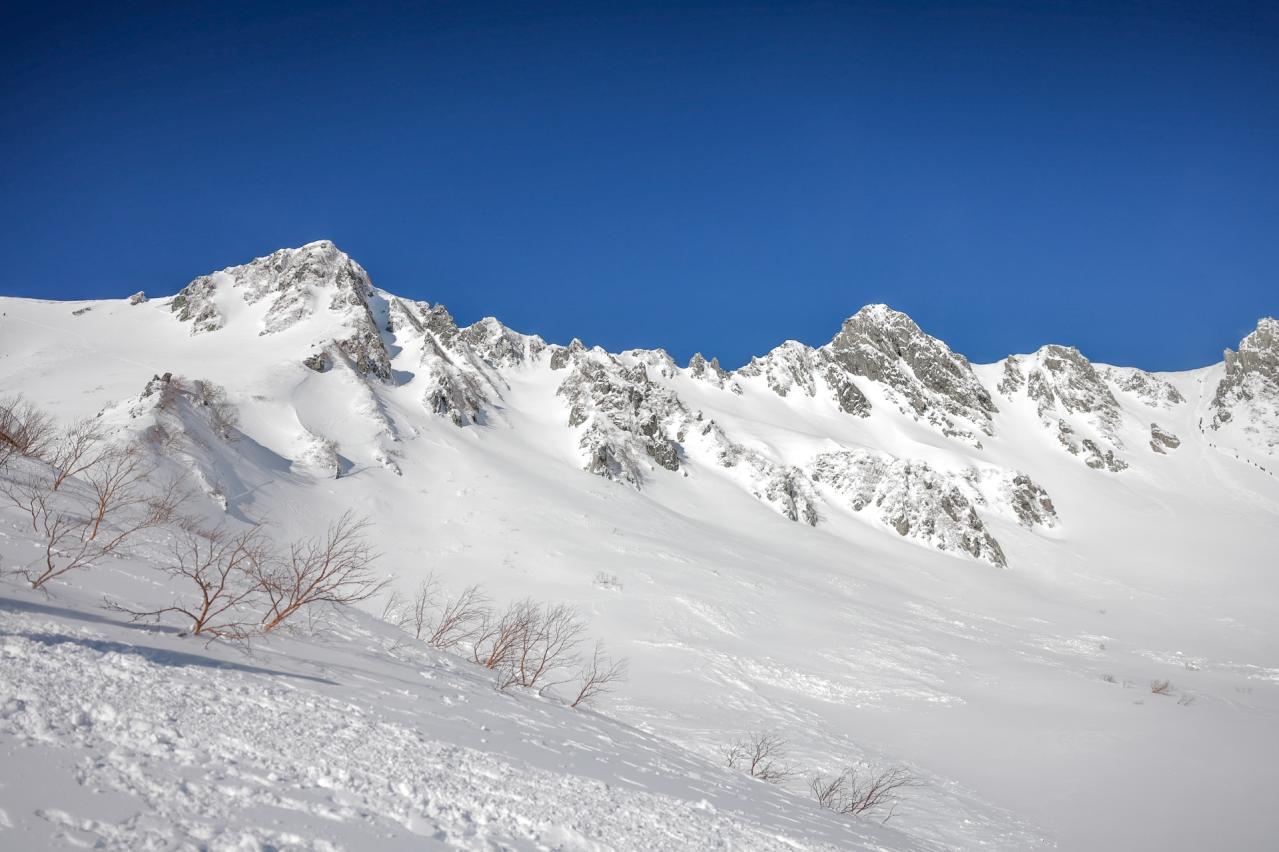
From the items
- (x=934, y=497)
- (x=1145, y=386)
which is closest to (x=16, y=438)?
(x=934, y=497)

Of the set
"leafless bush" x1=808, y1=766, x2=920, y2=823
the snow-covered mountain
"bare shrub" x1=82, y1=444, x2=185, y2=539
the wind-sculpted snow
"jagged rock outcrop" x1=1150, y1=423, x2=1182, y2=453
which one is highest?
"jagged rock outcrop" x1=1150, y1=423, x2=1182, y2=453

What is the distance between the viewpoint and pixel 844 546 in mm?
48062

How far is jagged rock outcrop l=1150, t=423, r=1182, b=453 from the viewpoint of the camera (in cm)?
8987

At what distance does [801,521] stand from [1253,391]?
3893 inches

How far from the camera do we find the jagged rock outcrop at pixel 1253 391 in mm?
93625

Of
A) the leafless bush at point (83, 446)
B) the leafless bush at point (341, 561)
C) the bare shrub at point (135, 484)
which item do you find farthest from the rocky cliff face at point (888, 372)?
the leafless bush at point (83, 446)

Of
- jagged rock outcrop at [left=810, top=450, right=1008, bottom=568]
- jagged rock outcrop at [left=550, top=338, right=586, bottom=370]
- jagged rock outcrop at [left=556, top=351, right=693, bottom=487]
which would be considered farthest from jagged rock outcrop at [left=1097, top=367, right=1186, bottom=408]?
jagged rock outcrop at [left=550, top=338, right=586, bottom=370]

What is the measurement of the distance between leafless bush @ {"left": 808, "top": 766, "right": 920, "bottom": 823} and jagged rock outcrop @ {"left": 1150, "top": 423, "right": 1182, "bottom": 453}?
104 m

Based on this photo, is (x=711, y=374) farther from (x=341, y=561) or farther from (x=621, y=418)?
(x=341, y=561)

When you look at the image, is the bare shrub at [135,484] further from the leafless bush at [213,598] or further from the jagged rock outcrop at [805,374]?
the jagged rock outcrop at [805,374]

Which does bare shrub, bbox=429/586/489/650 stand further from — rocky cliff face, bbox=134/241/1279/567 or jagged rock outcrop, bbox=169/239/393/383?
jagged rock outcrop, bbox=169/239/393/383

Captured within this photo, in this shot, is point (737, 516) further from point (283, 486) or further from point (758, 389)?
point (758, 389)

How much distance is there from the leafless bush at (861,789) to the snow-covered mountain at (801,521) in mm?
524

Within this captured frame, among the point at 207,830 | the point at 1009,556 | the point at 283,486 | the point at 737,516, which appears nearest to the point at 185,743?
the point at 207,830
